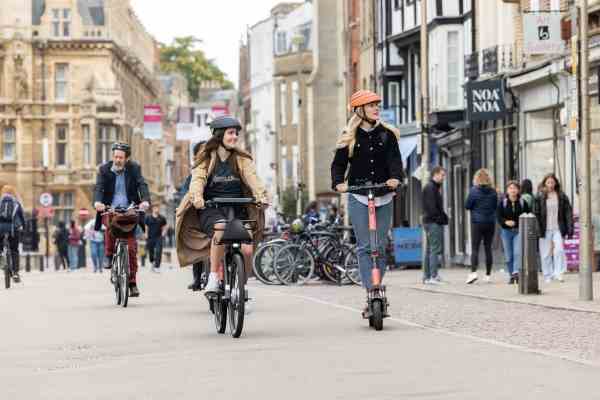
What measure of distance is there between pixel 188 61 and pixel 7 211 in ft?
372

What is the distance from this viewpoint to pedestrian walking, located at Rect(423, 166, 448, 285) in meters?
26.3

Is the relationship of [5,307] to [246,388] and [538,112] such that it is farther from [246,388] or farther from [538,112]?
[538,112]

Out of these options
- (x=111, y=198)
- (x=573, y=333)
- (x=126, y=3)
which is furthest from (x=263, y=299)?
(x=126, y=3)

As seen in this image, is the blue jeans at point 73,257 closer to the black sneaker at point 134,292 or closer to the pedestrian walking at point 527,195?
the pedestrian walking at point 527,195

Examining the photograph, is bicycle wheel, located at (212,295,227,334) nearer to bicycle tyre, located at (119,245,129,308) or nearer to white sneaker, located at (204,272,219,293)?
white sneaker, located at (204,272,219,293)

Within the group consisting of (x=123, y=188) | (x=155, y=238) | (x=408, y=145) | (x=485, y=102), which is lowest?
(x=155, y=238)

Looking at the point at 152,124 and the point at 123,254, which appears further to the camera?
the point at 152,124

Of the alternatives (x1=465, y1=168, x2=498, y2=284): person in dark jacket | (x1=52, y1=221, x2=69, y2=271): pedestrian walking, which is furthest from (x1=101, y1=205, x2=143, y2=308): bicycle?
(x1=52, y1=221, x2=69, y2=271): pedestrian walking

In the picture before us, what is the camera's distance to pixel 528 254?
20.7 m

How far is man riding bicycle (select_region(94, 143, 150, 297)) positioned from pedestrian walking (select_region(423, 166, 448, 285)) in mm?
8457

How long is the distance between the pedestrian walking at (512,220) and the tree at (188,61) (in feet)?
360

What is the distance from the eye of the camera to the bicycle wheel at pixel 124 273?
18.3 m

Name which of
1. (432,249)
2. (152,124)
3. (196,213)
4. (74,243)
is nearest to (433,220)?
(432,249)

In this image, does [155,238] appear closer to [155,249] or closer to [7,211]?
[155,249]
